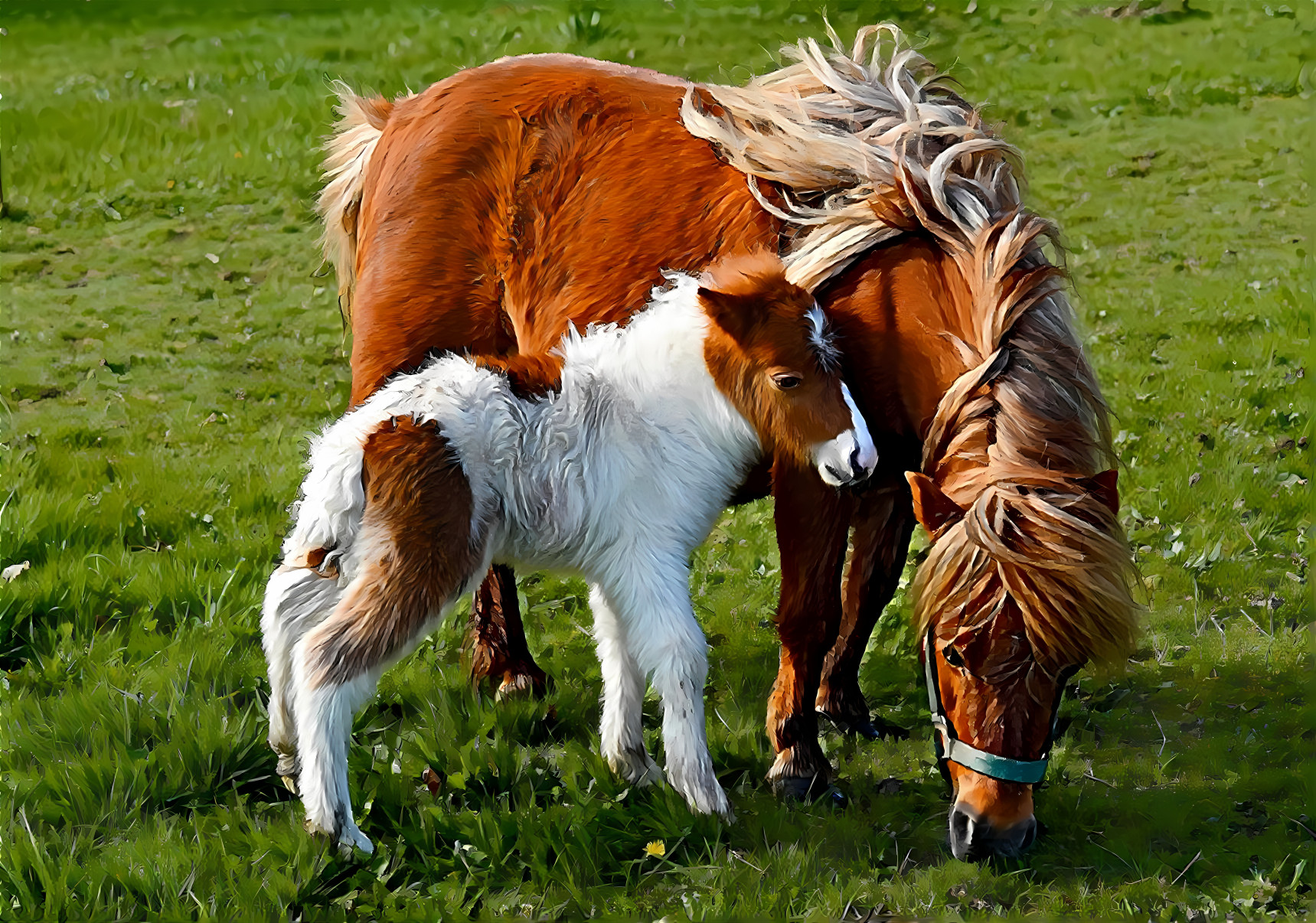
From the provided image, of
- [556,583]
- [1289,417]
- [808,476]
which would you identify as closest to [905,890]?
[808,476]

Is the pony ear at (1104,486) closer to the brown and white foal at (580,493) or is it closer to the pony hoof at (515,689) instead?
the brown and white foal at (580,493)

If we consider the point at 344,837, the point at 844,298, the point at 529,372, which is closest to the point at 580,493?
the point at 529,372

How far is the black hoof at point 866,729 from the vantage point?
5.05 m

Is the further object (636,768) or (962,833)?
(636,768)

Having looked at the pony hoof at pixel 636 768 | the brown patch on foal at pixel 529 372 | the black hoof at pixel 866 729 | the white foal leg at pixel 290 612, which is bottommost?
the black hoof at pixel 866 729

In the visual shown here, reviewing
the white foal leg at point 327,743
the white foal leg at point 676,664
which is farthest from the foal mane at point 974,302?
the white foal leg at point 327,743

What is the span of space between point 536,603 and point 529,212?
199 cm

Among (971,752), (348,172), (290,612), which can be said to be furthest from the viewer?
(348,172)

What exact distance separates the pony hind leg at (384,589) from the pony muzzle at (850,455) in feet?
3.71

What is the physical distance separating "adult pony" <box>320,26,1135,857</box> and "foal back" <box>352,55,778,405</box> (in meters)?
0.01

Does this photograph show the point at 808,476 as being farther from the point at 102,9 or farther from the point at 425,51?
the point at 102,9

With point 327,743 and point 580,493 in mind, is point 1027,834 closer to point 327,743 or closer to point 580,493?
point 580,493

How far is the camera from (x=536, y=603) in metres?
6.21

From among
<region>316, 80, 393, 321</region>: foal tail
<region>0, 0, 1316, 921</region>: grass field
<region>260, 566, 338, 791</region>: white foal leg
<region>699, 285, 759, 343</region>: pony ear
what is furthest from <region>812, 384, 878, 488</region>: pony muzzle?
<region>316, 80, 393, 321</region>: foal tail
